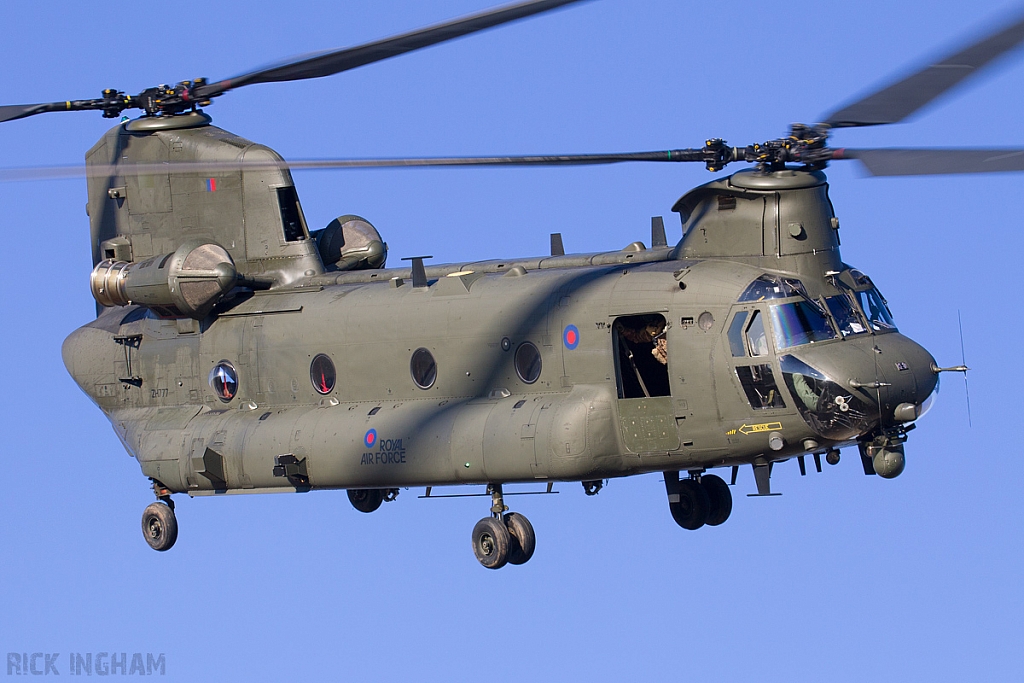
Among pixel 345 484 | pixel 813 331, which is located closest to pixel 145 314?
pixel 345 484

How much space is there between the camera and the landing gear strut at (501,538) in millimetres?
24547

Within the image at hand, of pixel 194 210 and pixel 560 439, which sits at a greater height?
pixel 194 210

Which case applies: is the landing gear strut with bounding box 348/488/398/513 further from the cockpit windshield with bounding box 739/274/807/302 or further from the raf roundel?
the cockpit windshield with bounding box 739/274/807/302

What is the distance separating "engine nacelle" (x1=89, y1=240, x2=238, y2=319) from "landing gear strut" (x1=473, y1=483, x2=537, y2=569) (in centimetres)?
570

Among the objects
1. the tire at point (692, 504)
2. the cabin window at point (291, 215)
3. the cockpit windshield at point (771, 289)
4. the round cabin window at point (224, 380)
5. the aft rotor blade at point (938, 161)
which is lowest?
the tire at point (692, 504)

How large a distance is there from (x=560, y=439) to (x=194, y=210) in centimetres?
852

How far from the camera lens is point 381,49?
22.9 meters

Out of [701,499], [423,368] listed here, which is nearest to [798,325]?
[701,499]

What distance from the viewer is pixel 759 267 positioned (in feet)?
77.5

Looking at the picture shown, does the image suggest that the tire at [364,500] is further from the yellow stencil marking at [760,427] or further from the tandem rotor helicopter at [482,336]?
the yellow stencil marking at [760,427]

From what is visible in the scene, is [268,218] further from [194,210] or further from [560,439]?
[560,439]

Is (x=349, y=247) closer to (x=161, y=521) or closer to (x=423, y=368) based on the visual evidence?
(x=423, y=368)

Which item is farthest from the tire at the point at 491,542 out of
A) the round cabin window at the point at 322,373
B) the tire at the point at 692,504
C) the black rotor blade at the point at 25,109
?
the black rotor blade at the point at 25,109

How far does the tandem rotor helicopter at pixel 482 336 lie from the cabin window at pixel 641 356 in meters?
0.04
